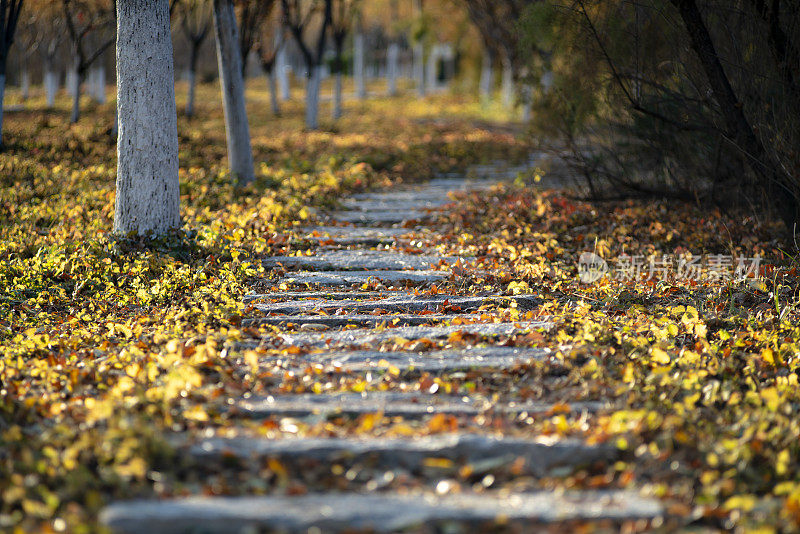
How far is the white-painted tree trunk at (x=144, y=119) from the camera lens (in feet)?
22.5

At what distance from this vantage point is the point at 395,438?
135 inches

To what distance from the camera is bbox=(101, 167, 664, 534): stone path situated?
112 inches

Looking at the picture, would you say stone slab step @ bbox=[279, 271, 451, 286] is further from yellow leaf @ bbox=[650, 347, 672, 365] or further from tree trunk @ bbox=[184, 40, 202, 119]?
tree trunk @ bbox=[184, 40, 202, 119]

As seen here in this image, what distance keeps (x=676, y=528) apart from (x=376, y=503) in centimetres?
124

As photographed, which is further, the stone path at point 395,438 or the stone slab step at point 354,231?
the stone slab step at point 354,231

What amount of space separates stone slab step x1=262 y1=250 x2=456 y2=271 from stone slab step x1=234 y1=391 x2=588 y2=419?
2904 millimetres

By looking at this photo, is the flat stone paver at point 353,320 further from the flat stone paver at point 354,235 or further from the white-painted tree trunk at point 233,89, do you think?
the white-painted tree trunk at point 233,89

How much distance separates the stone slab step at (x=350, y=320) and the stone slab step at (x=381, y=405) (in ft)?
4.02

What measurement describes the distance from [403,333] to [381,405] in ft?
3.79

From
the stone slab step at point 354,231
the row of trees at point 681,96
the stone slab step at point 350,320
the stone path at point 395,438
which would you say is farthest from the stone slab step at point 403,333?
the row of trees at point 681,96

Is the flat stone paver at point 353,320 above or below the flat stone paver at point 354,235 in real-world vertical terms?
below

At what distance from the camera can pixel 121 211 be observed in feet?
23.3

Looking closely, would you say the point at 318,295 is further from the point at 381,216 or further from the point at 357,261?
the point at 381,216

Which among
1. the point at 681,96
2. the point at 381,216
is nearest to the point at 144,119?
the point at 381,216
